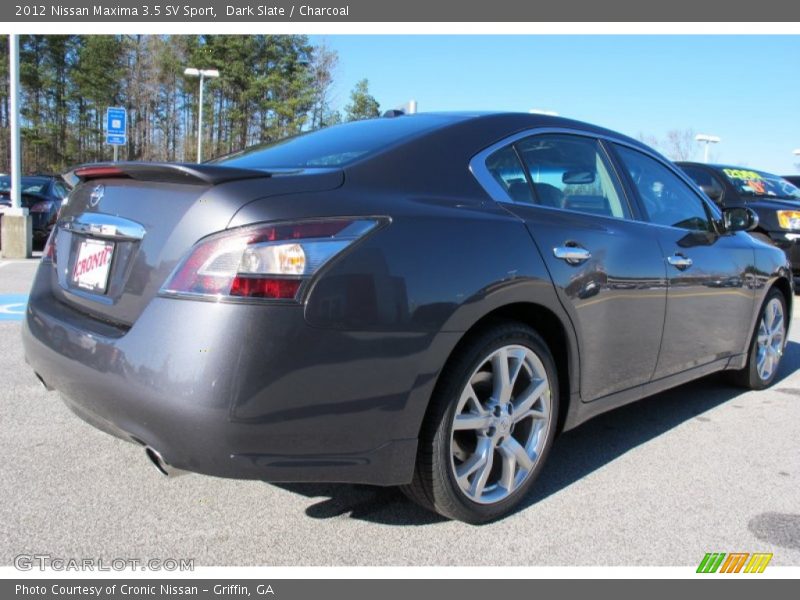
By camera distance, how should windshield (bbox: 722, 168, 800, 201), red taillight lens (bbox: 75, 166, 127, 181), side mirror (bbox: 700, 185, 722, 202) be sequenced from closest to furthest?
red taillight lens (bbox: 75, 166, 127, 181), side mirror (bbox: 700, 185, 722, 202), windshield (bbox: 722, 168, 800, 201)

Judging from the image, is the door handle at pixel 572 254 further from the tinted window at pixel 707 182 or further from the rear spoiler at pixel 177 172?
the tinted window at pixel 707 182

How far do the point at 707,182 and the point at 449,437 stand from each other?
8294 mm

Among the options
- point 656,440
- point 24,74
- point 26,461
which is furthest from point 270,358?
point 24,74

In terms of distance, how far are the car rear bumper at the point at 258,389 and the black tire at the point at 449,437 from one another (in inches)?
3.7

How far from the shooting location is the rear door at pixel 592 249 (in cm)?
269

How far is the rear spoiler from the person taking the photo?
204cm

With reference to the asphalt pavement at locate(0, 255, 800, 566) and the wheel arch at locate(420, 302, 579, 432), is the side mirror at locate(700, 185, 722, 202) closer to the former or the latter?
the asphalt pavement at locate(0, 255, 800, 566)

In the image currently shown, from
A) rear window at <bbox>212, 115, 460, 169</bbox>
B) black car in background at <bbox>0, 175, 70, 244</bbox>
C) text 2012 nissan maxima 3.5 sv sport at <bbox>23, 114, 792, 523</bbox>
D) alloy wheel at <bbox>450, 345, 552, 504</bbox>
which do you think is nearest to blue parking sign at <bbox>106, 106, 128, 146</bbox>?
black car in background at <bbox>0, 175, 70, 244</bbox>

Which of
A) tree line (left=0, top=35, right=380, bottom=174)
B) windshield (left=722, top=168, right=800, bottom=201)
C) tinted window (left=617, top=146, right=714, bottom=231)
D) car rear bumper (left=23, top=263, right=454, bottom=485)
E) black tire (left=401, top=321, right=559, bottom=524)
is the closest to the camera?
car rear bumper (left=23, top=263, right=454, bottom=485)

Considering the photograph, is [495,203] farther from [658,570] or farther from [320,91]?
[320,91]

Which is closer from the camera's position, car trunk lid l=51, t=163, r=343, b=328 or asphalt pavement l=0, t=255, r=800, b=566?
car trunk lid l=51, t=163, r=343, b=328

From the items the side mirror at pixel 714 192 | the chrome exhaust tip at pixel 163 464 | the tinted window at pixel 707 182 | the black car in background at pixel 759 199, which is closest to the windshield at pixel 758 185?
the black car in background at pixel 759 199

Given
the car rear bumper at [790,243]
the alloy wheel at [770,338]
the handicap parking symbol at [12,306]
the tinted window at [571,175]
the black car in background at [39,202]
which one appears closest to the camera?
the tinted window at [571,175]
